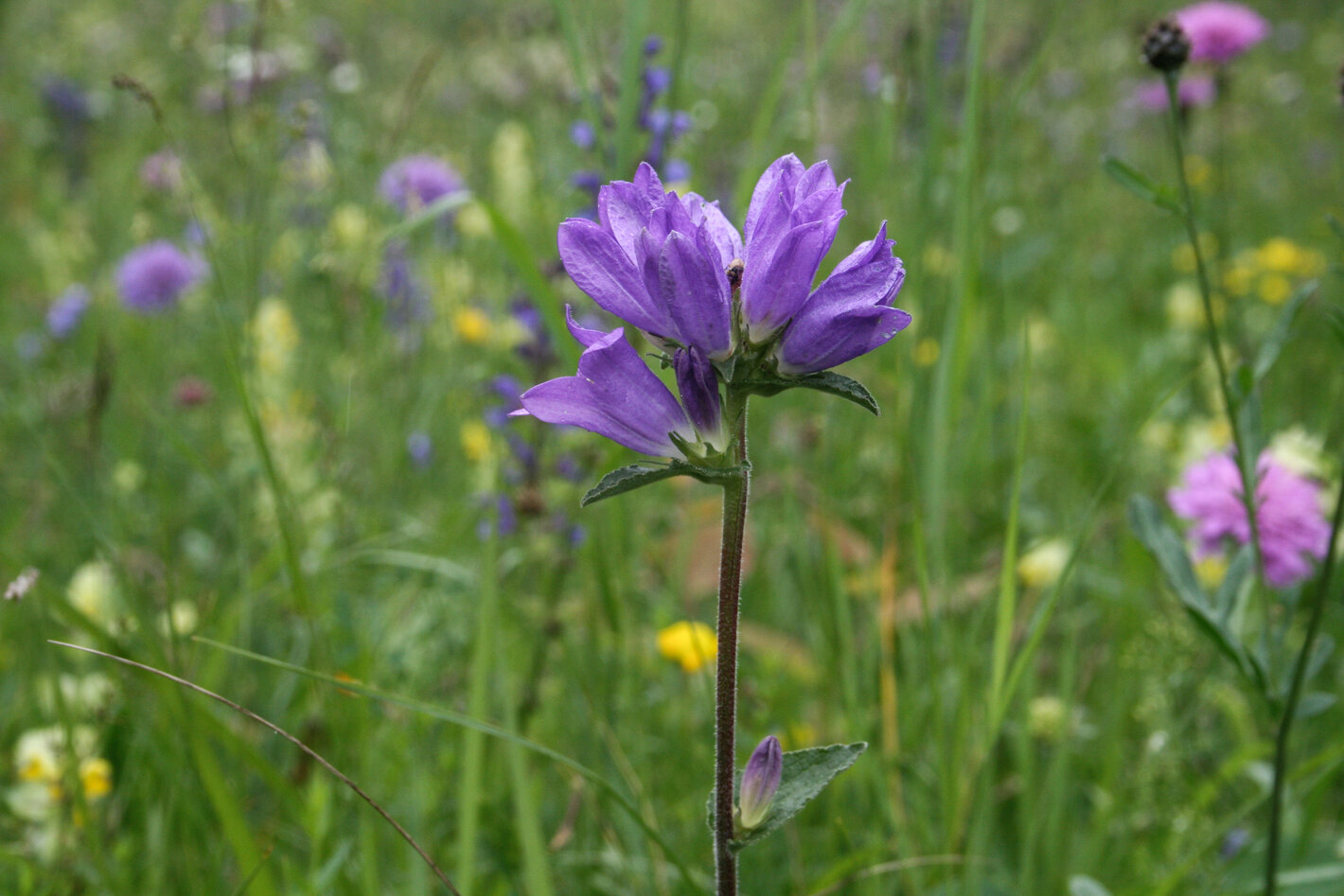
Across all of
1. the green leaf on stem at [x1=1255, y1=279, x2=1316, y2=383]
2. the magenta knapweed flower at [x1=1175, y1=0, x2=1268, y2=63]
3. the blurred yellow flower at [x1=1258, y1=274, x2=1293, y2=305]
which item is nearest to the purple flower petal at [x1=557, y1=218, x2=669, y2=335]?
the green leaf on stem at [x1=1255, y1=279, x2=1316, y2=383]

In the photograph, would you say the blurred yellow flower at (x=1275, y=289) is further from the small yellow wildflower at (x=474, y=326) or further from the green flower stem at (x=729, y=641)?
the green flower stem at (x=729, y=641)

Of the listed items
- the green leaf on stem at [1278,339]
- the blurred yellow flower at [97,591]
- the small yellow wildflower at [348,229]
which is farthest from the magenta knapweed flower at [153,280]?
the green leaf on stem at [1278,339]

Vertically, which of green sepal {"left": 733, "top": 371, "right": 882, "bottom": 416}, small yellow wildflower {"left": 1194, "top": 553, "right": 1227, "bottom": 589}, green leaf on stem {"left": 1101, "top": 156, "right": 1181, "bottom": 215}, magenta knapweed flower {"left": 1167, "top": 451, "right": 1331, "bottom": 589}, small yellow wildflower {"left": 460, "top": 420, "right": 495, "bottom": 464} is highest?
green leaf on stem {"left": 1101, "top": 156, "right": 1181, "bottom": 215}

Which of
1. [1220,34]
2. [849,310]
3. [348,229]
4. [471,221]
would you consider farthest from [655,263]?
[471,221]

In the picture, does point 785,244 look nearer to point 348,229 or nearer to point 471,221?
point 348,229

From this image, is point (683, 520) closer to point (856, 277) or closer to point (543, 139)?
point (543, 139)

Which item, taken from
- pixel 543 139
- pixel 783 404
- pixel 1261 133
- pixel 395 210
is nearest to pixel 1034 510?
pixel 783 404

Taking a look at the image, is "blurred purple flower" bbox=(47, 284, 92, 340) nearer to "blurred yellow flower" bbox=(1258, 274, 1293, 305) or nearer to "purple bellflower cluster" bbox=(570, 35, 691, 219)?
"purple bellflower cluster" bbox=(570, 35, 691, 219)
